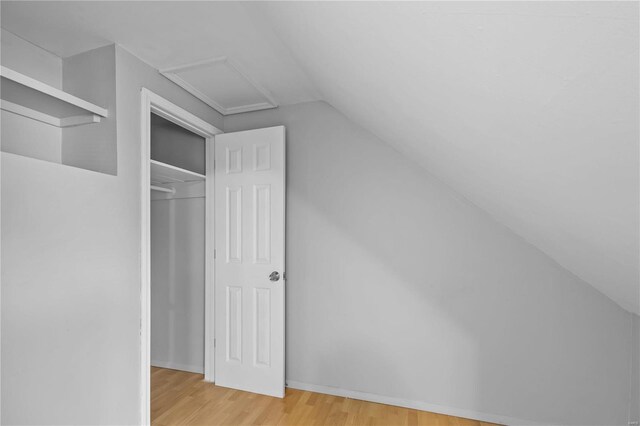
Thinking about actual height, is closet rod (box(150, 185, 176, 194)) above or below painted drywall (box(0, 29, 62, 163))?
below

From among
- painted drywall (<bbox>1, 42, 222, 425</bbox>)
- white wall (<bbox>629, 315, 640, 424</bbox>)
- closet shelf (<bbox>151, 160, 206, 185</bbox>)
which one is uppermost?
closet shelf (<bbox>151, 160, 206, 185</bbox>)

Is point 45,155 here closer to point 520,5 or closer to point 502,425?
point 520,5

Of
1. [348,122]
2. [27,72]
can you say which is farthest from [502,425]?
[27,72]

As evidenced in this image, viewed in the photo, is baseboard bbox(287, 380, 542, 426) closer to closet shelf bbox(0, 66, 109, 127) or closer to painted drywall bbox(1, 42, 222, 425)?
painted drywall bbox(1, 42, 222, 425)

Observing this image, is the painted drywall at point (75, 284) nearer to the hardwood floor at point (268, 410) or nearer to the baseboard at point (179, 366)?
the hardwood floor at point (268, 410)

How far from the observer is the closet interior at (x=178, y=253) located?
277 centimetres

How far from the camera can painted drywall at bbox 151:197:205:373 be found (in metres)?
2.77

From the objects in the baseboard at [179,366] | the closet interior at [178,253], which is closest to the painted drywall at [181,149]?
the closet interior at [178,253]

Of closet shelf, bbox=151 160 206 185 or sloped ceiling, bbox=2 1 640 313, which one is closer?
sloped ceiling, bbox=2 1 640 313

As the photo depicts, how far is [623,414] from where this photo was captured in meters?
1.85

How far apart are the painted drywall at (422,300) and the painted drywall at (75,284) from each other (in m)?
1.15

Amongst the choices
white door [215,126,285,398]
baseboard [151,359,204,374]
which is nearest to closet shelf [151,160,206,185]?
white door [215,126,285,398]

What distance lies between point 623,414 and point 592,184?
2032 millimetres

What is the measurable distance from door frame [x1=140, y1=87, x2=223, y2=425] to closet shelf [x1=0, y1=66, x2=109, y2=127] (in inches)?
11.3
